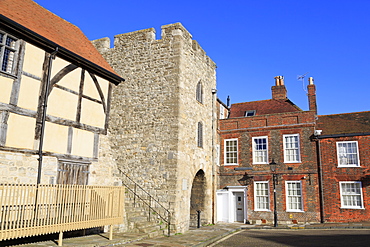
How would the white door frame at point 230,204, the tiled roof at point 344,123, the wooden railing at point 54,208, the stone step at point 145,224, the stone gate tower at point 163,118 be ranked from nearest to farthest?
the wooden railing at point 54,208, the stone step at point 145,224, the stone gate tower at point 163,118, the tiled roof at point 344,123, the white door frame at point 230,204

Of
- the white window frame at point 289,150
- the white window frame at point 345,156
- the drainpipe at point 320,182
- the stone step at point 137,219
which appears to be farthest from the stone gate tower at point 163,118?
the white window frame at point 345,156

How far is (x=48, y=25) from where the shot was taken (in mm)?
12078

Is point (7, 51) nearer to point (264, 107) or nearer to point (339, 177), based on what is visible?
point (339, 177)

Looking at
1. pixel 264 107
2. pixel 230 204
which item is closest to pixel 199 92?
pixel 230 204

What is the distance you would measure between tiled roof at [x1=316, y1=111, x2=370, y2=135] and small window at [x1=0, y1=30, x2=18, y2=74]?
645 inches

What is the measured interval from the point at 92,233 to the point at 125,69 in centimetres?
779

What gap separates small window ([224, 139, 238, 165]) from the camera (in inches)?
794

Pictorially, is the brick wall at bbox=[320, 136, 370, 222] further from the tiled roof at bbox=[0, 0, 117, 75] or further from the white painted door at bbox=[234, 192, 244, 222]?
the tiled roof at bbox=[0, 0, 117, 75]

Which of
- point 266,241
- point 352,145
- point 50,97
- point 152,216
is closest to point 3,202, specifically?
point 50,97

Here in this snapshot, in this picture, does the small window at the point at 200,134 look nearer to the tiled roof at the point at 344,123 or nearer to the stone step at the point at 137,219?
the stone step at the point at 137,219

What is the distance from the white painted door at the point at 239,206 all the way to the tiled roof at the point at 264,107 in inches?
246

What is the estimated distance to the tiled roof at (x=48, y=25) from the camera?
10.2 metres

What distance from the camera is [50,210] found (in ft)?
27.1

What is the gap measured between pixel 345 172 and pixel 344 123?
3186 mm
